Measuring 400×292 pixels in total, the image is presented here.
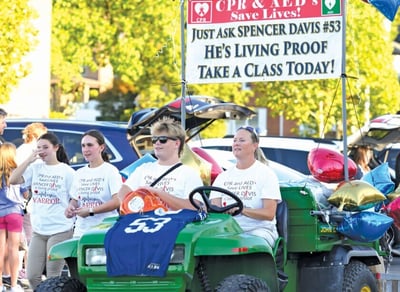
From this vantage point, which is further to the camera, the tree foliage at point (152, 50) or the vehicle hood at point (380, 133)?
the tree foliage at point (152, 50)

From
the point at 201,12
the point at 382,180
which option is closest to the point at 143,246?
the point at 382,180

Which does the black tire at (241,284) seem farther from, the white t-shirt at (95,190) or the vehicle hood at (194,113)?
the vehicle hood at (194,113)

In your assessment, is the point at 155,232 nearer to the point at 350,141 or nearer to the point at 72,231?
the point at 72,231

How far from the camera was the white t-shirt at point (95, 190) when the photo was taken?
36.2ft

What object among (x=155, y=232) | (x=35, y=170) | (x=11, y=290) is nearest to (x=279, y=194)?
(x=155, y=232)

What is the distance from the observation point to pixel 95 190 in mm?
11109

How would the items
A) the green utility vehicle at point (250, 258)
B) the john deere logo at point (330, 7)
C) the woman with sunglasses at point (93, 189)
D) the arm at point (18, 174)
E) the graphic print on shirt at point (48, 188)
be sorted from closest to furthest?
the green utility vehicle at point (250, 258), the woman with sunglasses at point (93, 189), the john deere logo at point (330, 7), the graphic print on shirt at point (48, 188), the arm at point (18, 174)

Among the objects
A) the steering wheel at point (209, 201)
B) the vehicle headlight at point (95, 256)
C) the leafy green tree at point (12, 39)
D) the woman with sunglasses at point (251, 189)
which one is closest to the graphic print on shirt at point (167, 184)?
the steering wheel at point (209, 201)

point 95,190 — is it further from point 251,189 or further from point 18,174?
point 18,174

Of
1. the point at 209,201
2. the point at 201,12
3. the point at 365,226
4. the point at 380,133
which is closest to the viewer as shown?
the point at 209,201

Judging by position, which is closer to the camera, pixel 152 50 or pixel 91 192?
pixel 91 192

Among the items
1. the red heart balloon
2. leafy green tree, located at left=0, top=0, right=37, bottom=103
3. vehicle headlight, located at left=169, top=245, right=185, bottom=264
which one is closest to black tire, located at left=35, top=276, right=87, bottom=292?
vehicle headlight, located at left=169, top=245, right=185, bottom=264

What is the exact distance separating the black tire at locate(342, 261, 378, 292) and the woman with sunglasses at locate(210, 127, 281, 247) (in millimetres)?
941

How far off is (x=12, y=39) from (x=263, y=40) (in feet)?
45.5
